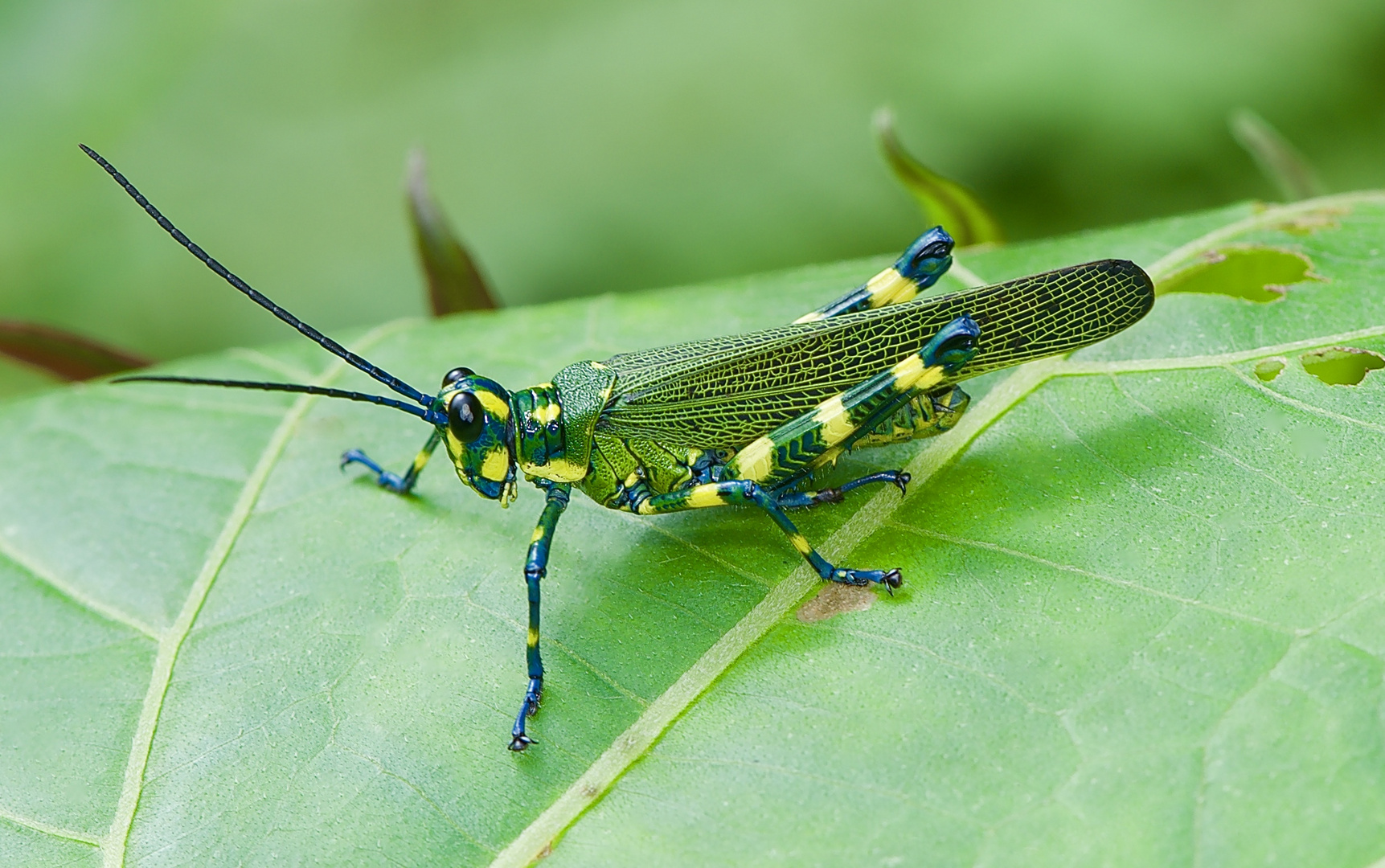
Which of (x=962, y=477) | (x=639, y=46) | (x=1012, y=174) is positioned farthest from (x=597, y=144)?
(x=962, y=477)

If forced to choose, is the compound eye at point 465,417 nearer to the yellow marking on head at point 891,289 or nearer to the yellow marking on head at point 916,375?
the yellow marking on head at point 916,375

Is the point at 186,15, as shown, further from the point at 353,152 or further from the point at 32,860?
the point at 32,860

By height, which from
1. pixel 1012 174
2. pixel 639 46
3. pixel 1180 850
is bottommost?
pixel 1180 850

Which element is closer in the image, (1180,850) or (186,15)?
(1180,850)

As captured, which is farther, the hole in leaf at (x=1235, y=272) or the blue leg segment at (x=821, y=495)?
the hole in leaf at (x=1235, y=272)

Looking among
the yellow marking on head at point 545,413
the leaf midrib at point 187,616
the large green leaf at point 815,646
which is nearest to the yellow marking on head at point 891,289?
the large green leaf at point 815,646

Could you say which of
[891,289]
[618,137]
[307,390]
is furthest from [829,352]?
[618,137]

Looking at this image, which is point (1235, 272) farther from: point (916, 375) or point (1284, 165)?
point (916, 375)
